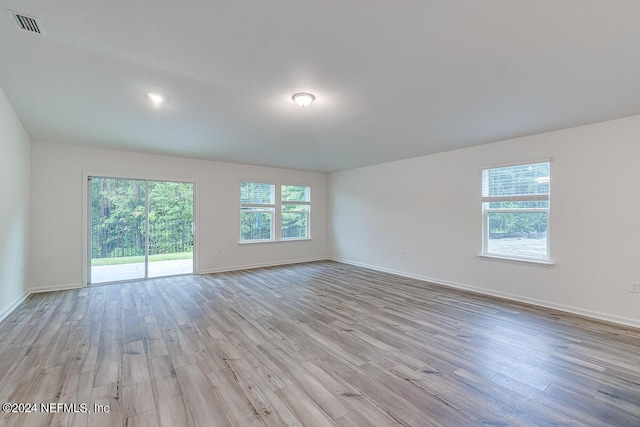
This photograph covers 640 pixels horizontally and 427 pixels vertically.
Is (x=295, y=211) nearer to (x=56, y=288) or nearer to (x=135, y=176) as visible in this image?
(x=135, y=176)

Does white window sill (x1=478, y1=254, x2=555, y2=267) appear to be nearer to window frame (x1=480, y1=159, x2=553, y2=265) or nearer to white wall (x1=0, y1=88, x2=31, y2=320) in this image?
window frame (x1=480, y1=159, x2=553, y2=265)

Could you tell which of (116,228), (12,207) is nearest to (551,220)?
(116,228)

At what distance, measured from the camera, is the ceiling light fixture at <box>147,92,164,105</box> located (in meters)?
3.33

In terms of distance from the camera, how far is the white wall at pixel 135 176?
469cm

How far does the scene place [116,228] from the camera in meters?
5.32

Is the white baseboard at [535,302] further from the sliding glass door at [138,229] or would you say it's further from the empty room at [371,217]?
the sliding glass door at [138,229]

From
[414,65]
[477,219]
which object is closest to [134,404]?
[414,65]

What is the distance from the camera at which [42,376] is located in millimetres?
2230

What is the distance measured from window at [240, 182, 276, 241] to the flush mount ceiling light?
12.3 feet

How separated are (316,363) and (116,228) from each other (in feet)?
16.1

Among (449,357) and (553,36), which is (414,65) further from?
(449,357)

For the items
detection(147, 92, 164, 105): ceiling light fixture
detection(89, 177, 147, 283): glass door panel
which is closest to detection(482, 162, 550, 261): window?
detection(147, 92, 164, 105): ceiling light fixture

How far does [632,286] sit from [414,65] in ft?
12.3

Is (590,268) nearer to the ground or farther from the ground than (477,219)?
nearer to the ground
